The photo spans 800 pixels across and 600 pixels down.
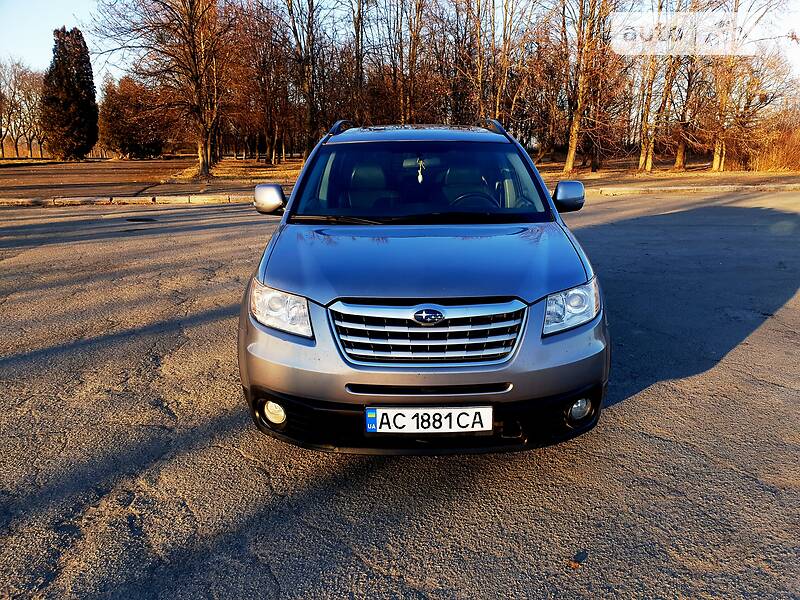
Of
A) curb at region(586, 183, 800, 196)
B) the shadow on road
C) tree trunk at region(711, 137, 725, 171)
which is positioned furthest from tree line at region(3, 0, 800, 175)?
the shadow on road

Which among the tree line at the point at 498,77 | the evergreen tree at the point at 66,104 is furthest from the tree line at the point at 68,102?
the tree line at the point at 498,77

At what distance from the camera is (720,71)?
2508 centimetres

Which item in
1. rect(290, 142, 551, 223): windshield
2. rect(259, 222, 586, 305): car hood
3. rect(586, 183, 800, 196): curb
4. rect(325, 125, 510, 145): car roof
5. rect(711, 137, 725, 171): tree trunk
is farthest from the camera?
rect(711, 137, 725, 171): tree trunk

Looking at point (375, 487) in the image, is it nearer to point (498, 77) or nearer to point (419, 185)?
point (419, 185)

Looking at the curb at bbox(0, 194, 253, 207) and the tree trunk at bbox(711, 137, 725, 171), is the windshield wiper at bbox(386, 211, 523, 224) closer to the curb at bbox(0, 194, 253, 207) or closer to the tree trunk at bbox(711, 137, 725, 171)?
the curb at bbox(0, 194, 253, 207)

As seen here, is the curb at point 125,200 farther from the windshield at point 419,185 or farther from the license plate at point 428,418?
the license plate at point 428,418

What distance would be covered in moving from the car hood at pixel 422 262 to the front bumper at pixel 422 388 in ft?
0.56

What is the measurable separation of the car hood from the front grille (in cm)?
8

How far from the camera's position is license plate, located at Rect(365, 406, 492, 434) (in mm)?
2545

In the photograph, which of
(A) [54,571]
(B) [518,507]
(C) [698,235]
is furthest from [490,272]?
(C) [698,235]

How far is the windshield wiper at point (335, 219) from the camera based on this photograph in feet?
Answer: 11.8

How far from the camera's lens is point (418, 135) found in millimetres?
4492

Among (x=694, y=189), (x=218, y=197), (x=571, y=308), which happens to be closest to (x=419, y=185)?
(x=571, y=308)

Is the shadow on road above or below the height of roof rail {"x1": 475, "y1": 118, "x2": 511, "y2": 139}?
below
